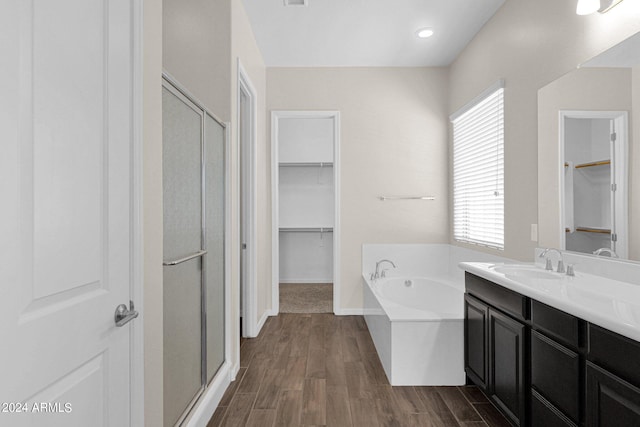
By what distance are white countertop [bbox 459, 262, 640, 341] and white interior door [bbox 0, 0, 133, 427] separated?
5.12 ft

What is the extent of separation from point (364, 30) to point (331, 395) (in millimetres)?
2976

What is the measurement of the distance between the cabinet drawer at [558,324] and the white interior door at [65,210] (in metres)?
1.59

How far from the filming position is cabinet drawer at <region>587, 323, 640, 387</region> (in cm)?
105

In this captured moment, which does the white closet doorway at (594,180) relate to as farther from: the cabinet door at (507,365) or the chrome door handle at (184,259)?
the chrome door handle at (184,259)

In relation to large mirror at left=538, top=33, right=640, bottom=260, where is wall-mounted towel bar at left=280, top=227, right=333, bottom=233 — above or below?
below

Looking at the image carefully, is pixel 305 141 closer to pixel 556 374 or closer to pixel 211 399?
pixel 211 399

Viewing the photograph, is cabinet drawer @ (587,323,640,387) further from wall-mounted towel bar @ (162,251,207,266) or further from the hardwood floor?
wall-mounted towel bar @ (162,251,207,266)

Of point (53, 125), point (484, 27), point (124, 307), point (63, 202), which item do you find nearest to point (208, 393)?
point (124, 307)

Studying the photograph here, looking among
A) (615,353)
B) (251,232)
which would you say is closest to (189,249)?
(251,232)

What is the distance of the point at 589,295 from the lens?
4.77ft

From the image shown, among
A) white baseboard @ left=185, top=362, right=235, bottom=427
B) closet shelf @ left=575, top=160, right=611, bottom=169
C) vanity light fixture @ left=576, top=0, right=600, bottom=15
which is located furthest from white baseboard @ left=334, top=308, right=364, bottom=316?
vanity light fixture @ left=576, top=0, right=600, bottom=15

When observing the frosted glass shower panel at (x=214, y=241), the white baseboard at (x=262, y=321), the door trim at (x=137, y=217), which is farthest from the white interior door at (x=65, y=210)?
the white baseboard at (x=262, y=321)

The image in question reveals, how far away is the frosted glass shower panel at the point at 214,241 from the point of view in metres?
2.08

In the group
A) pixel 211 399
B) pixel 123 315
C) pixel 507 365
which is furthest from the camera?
pixel 211 399
